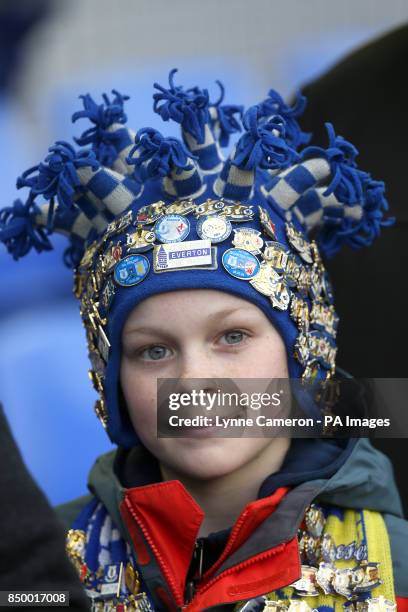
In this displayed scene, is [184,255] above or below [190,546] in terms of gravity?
above

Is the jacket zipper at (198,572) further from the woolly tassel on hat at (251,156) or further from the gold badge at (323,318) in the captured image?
the woolly tassel on hat at (251,156)

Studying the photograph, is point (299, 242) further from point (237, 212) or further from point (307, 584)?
point (307, 584)

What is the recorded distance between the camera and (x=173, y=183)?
188 centimetres

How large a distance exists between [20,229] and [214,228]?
0.51m

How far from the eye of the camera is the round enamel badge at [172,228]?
1.82m

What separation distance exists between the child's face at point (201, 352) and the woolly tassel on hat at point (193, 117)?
0.33m

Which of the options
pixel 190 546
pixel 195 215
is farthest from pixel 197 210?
pixel 190 546

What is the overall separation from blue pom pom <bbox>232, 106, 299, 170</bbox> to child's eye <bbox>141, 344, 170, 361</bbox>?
40cm

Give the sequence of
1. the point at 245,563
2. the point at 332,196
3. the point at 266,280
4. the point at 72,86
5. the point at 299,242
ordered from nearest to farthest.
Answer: the point at 245,563, the point at 266,280, the point at 299,242, the point at 332,196, the point at 72,86

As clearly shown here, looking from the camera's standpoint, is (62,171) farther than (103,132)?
No

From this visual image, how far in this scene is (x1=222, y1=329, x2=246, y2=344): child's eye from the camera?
1781mm

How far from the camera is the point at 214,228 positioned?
1.81 m

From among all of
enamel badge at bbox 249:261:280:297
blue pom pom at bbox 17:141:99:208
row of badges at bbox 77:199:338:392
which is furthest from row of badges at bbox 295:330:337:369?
blue pom pom at bbox 17:141:99:208

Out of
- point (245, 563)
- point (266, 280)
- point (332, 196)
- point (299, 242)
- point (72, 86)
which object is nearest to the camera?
point (245, 563)
